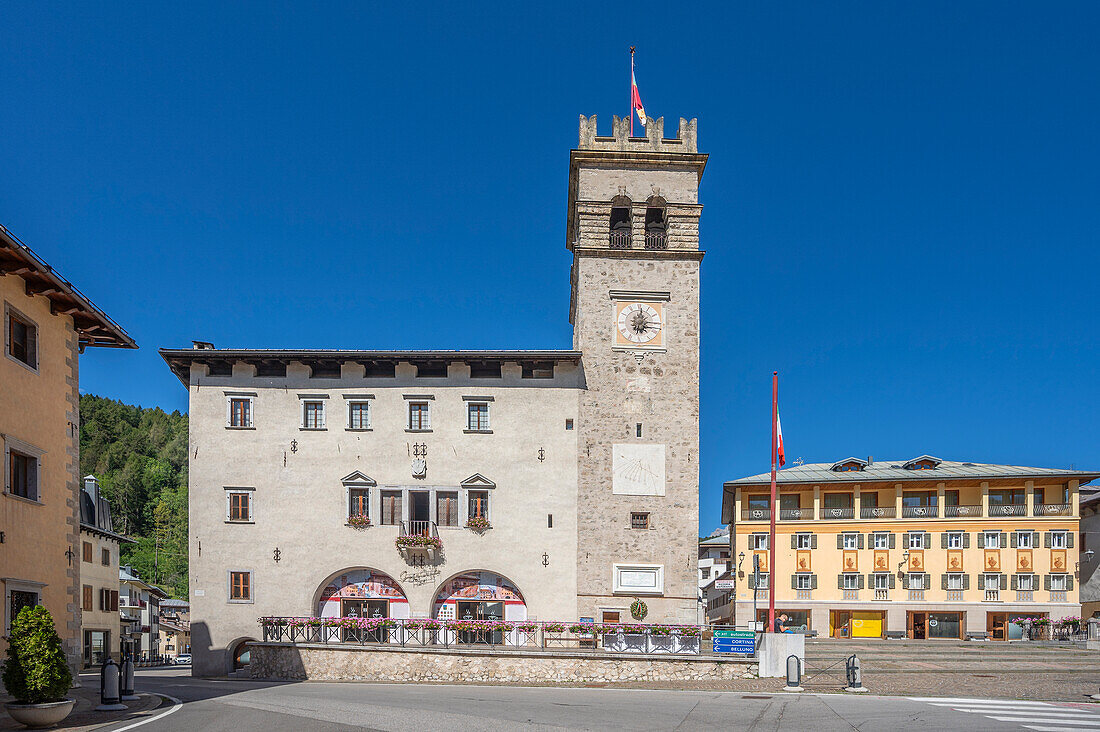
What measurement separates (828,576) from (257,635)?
104 ft

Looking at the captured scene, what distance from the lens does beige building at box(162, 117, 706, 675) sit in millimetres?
37500

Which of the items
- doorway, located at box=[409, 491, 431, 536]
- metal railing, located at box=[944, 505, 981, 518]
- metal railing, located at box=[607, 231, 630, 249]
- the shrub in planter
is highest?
metal railing, located at box=[607, 231, 630, 249]

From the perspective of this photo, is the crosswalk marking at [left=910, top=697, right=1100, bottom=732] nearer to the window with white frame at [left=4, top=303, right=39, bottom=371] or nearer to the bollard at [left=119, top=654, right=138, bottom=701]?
the bollard at [left=119, top=654, right=138, bottom=701]

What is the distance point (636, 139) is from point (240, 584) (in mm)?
25090

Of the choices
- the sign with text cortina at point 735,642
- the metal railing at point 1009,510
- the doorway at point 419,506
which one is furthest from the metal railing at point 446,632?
the metal railing at point 1009,510

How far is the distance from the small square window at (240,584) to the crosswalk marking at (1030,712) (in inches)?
1005

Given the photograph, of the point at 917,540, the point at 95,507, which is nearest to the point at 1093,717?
the point at 917,540

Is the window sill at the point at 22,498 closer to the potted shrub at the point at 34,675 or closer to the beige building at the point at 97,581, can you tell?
the potted shrub at the point at 34,675

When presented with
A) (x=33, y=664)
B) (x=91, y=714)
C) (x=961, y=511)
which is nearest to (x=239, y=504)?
(x=91, y=714)

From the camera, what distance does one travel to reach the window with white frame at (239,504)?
38.0 meters

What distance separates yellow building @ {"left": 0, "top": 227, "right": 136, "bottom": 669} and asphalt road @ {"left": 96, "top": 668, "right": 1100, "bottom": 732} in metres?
4.38

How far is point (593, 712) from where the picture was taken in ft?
67.8

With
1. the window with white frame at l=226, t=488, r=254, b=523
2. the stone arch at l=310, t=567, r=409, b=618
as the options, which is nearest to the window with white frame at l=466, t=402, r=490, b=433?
the stone arch at l=310, t=567, r=409, b=618

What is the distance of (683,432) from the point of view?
38.8 m
